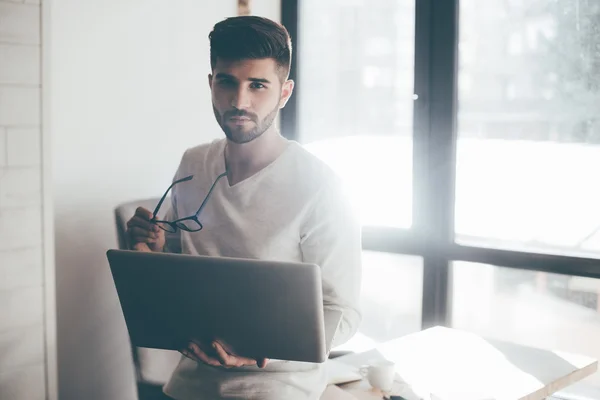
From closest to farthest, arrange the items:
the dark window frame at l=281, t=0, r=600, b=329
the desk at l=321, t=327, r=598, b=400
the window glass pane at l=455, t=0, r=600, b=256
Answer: the desk at l=321, t=327, r=598, b=400 → the window glass pane at l=455, t=0, r=600, b=256 → the dark window frame at l=281, t=0, r=600, b=329

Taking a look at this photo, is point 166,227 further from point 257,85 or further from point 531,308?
point 531,308

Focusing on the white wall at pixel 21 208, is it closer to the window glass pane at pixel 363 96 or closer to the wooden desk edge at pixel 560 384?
the wooden desk edge at pixel 560 384

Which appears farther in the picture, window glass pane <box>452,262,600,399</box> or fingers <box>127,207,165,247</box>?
window glass pane <box>452,262,600,399</box>

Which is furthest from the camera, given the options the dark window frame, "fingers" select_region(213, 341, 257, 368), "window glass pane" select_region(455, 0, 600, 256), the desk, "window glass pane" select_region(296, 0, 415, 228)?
"window glass pane" select_region(296, 0, 415, 228)

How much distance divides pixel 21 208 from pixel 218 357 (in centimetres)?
74

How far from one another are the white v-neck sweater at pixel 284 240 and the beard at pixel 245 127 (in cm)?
8

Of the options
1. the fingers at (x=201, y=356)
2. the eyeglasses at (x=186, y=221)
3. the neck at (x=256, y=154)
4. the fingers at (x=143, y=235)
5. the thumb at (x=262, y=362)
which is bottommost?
the thumb at (x=262, y=362)

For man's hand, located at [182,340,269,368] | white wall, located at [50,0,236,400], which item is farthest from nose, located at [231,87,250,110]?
white wall, located at [50,0,236,400]

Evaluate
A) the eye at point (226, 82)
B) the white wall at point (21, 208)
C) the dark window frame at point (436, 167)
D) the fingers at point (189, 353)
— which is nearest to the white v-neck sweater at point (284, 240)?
the fingers at point (189, 353)

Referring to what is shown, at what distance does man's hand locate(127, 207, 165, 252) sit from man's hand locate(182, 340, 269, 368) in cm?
→ 34

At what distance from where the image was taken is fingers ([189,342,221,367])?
1552 mm

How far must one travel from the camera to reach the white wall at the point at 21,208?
1.88 m

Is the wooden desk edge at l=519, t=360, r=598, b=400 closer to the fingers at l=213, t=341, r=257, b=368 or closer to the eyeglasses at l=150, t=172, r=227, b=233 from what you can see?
the fingers at l=213, t=341, r=257, b=368

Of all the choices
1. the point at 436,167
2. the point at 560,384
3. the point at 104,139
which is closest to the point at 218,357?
the point at 560,384
